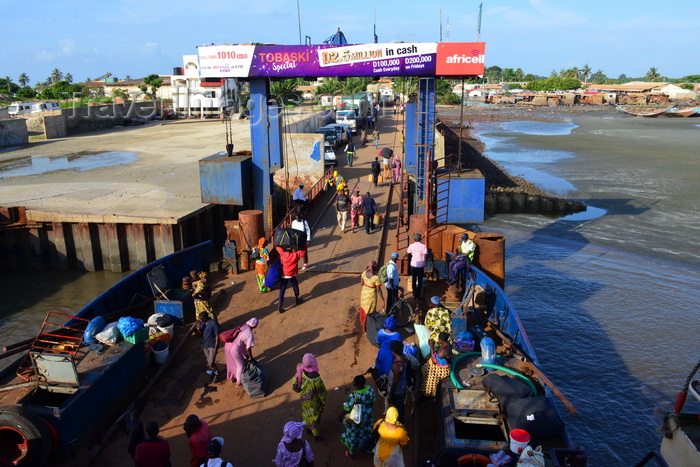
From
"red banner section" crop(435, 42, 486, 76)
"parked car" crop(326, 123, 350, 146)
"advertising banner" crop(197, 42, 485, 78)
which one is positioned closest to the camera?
"red banner section" crop(435, 42, 486, 76)

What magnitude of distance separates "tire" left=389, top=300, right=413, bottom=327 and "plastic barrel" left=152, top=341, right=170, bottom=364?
179 inches

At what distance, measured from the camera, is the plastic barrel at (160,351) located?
9352 millimetres

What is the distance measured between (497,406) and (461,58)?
34.3ft

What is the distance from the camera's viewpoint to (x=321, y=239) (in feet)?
52.0

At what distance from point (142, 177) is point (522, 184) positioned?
26255 millimetres

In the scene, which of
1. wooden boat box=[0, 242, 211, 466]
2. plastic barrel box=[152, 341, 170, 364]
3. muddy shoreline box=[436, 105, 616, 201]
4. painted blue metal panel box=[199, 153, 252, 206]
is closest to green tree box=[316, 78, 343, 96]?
muddy shoreline box=[436, 105, 616, 201]

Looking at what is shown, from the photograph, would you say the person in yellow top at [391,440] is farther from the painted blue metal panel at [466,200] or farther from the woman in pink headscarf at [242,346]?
the painted blue metal panel at [466,200]

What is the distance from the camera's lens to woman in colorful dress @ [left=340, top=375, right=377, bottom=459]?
22.1 ft

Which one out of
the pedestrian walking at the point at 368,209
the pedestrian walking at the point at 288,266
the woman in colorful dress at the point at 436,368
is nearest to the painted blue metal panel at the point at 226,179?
the pedestrian walking at the point at 368,209

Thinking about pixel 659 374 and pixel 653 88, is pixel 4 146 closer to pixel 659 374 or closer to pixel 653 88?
pixel 659 374

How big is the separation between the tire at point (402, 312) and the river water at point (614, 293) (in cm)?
496

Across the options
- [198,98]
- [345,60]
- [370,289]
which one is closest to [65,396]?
[370,289]

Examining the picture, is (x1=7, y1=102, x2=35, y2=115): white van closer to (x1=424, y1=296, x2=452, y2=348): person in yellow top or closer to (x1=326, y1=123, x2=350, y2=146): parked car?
(x1=326, y1=123, x2=350, y2=146): parked car

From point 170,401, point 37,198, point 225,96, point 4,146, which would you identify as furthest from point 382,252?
point 225,96
